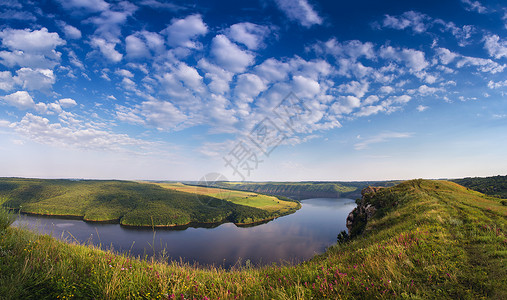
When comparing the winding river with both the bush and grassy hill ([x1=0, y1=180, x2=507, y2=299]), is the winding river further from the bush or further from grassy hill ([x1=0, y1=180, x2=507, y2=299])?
the bush

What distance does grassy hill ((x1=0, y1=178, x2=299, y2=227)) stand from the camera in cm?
14062

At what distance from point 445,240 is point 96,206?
214m

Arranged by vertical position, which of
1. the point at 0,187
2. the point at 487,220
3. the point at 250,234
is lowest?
the point at 250,234

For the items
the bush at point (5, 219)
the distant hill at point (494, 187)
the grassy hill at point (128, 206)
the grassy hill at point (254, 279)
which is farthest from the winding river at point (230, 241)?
the bush at point (5, 219)

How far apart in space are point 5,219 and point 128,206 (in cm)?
19114

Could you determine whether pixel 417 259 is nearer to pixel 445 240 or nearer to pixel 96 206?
pixel 445 240

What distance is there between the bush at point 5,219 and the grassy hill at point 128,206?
138783mm

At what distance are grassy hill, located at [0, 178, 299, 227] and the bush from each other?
13878cm

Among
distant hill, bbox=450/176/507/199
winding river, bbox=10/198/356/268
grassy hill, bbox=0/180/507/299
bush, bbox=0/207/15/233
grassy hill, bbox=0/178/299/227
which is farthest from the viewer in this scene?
grassy hill, bbox=0/178/299/227

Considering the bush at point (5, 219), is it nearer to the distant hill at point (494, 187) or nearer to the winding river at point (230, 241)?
the winding river at point (230, 241)

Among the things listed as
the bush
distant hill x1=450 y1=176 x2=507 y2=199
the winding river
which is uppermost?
the bush

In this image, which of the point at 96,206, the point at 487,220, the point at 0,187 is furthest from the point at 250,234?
the point at 0,187

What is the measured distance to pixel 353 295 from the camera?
3.93 m

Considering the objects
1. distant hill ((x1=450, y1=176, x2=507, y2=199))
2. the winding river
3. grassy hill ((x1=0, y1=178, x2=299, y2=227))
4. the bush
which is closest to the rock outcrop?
the bush
